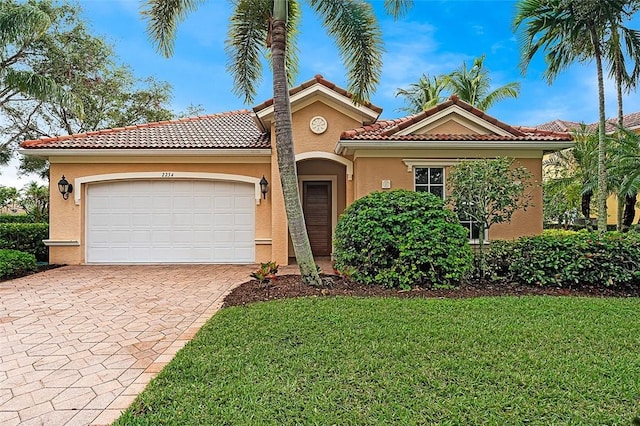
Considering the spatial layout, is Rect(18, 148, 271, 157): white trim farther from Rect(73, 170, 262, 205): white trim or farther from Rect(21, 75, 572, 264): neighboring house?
Rect(73, 170, 262, 205): white trim

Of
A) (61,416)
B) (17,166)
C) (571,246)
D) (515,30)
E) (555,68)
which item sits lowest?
(61,416)

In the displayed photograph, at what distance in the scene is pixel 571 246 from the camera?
868 centimetres

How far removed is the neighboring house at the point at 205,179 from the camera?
12133 millimetres

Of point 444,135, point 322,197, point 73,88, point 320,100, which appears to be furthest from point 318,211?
point 73,88

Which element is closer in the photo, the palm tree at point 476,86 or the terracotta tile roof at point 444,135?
the terracotta tile roof at point 444,135

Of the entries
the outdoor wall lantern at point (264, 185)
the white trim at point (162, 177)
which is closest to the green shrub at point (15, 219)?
the white trim at point (162, 177)

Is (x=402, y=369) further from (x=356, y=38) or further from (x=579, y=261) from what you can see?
(x=356, y=38)

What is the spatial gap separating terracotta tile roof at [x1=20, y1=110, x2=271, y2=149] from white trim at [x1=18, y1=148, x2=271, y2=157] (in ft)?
0.34

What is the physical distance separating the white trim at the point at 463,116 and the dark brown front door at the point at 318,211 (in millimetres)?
4507

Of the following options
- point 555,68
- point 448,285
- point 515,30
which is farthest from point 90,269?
point 555,68

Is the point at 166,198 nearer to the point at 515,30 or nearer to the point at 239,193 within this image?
the point at 239,193

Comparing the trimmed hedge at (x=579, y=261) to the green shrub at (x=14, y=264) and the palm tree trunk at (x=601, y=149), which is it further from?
the green shrub at (x=14, y=264)

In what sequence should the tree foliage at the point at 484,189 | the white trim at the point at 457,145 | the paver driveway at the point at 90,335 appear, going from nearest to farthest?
the paver driveway at the point at 90,335 → the tree foliage at the point at 484,189 → the white trim at the point at 457,145

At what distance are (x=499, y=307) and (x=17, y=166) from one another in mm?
29625
